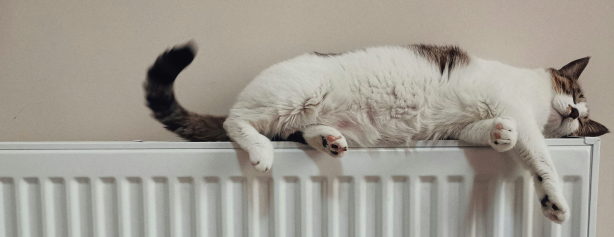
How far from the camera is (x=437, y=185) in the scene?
0.73 meters

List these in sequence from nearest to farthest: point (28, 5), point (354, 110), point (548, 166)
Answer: point (548, 166)
point (354, 110)
point (28, 5)

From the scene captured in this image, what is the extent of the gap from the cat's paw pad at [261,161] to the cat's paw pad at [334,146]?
0.12 m

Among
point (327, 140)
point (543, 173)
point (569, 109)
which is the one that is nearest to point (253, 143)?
point (327, 140)

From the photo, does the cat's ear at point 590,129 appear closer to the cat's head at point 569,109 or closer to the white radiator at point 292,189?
the cat's head at point 569,109

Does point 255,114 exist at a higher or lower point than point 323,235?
higher

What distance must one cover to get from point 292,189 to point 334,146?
0.44 feet

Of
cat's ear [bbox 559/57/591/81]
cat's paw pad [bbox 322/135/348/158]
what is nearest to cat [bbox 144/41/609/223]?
cat's paw pad [bbox 322/135/348/158]

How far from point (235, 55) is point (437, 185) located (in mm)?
658

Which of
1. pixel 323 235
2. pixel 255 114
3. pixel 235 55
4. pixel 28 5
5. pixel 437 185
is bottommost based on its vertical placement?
pixel 323 235

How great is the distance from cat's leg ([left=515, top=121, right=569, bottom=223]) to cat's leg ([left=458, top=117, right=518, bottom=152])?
0.04 m

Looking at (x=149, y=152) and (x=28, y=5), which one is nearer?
(x=149, y=152)

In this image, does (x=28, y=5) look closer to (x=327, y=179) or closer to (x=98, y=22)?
(x=98, y=22)

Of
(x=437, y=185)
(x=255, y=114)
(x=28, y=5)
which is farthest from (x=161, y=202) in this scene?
(x=28, y=5)

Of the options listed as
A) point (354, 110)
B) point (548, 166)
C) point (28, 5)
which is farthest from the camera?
point (28, 5)
